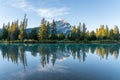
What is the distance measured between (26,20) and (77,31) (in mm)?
24339

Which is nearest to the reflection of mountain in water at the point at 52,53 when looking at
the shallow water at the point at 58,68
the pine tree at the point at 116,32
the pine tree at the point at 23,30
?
the shallow water at the point at 58,68

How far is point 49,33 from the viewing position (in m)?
81.9

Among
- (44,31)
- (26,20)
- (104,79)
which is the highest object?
(26,20)

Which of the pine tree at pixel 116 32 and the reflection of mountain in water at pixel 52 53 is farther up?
the pine tree at pixel 116 32

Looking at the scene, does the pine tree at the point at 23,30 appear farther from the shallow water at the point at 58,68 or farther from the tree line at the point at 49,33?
the shallow water at the point at 58,68

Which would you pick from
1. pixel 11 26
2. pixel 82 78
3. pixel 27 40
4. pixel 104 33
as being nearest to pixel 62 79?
pixel 82 78

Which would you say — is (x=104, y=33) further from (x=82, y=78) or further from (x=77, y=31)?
(x=82, y=78)

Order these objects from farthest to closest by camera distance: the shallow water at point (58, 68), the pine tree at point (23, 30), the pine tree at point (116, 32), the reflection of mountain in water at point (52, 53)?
1. the pine tree at point (116, 32)
2. the pine tree at point (23, 30)
3. the reflection of mountain in water at point (52, 53)
4. the shallow water at point (58, 68)

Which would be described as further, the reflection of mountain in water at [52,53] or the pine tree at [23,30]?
the pine tree at [23,30]

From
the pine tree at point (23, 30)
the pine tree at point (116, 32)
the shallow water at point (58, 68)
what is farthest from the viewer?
the pine tree at point (116, 32)

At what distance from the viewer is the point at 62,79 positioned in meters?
11.8

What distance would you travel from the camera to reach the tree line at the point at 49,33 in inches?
3070

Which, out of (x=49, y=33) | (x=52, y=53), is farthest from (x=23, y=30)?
(x=52, y=53)

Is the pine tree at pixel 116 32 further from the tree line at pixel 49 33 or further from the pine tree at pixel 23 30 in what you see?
the pine tree at pixel 23 30
